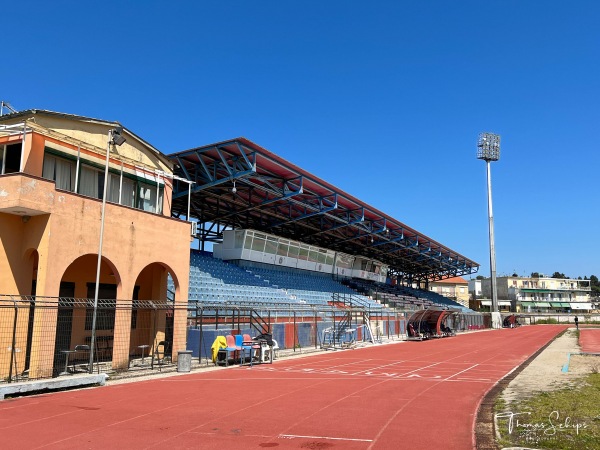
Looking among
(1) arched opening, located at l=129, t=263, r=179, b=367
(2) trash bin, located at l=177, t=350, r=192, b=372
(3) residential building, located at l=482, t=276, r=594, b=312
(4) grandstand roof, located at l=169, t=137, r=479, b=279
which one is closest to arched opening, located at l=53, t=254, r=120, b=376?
(1) arched opening, located at l=129, t=263, r=179, b=367

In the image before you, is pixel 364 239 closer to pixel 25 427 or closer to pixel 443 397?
pixel 443 397

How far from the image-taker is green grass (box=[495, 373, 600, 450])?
309 inches

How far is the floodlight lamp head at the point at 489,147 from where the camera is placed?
276ft

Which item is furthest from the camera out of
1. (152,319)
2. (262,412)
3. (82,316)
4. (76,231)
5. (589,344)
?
(589,344)

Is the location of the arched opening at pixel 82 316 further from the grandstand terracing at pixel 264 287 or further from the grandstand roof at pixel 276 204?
the grandstand roof at pixel 276 204

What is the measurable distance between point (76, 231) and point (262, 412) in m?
9.63

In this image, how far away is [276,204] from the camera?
40.8m

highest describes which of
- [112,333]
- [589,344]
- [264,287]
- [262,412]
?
[264,287]

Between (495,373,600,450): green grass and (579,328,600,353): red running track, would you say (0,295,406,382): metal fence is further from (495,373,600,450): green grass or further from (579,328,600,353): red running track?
(579,328,600,353): red running track

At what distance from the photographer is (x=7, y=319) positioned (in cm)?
1595

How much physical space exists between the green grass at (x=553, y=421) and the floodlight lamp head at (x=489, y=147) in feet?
253

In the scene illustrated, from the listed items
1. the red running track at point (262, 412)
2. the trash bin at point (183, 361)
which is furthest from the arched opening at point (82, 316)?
the red running track at point (262, 412)

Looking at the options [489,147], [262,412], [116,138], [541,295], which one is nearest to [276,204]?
[116,138]

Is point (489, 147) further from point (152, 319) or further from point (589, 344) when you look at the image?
point (152, 319)
